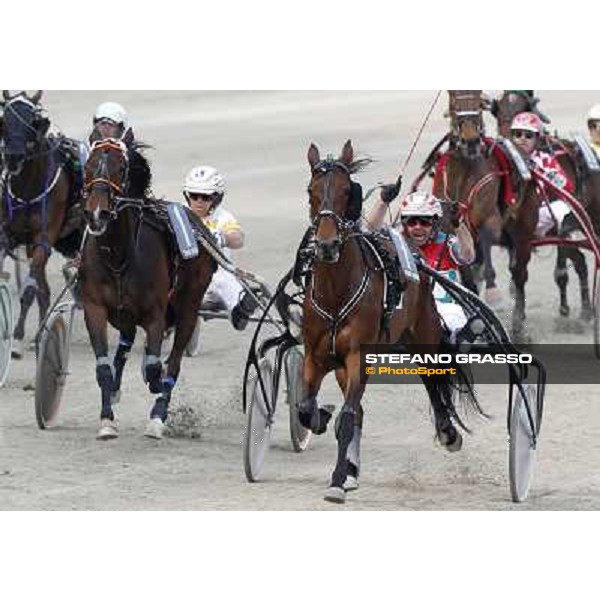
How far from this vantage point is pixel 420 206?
43.8 feet

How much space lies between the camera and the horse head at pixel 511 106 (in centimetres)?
2030

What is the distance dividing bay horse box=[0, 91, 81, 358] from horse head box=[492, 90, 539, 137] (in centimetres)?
479

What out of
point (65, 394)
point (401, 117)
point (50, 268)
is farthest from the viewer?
point (401, 117)

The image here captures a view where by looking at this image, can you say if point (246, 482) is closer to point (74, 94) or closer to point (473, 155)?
point (473, 155)

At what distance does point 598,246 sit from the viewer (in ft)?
58.9

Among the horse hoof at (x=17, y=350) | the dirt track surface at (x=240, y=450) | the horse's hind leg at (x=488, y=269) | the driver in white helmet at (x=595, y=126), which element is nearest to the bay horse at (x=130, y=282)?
the dirt track surface at (x=240, y=450)

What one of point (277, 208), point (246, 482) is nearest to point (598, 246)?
point (246, 482)

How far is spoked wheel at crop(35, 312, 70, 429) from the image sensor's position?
14.4m

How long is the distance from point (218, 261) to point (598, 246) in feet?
15.0

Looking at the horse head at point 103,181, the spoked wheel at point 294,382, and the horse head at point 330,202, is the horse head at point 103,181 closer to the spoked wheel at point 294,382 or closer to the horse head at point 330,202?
the spoked wheel at point 294,382

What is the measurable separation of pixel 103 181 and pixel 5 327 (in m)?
2.43

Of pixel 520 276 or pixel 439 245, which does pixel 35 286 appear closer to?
pixel 439 245

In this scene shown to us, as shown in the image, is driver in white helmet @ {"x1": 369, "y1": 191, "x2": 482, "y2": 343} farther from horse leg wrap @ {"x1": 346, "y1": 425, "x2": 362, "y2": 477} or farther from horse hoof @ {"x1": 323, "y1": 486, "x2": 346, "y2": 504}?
horse hoof @ {"x1": 323, "y1": 486, "x2": 346, "y2": 504}

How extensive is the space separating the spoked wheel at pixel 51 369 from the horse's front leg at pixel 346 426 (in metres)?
2.81
